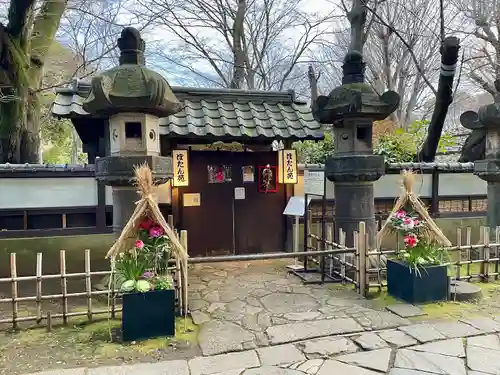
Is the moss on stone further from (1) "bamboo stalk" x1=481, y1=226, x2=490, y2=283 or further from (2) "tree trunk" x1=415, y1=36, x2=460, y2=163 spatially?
(2) "tree trunk" x1=415, y1=36, x2=460, y2=163

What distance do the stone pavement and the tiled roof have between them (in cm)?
516

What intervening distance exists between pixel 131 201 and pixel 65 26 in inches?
523

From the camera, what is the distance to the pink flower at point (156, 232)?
5.12m

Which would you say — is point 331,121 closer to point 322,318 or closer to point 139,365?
point 322,318

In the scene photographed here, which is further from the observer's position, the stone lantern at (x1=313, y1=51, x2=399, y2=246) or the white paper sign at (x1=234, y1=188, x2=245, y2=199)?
the white paper sign at (x1=234, y1=188, x2=245, y2=199)

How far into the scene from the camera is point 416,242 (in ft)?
19.5

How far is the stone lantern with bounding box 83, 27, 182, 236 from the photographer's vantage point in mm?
5961

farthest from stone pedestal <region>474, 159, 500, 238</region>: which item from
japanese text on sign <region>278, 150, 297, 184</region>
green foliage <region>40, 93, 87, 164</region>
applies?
green foliage <region>40, 93, 87, 164</region>

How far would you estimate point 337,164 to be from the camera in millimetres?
7402

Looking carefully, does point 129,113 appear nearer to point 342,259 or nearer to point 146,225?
point 146,225

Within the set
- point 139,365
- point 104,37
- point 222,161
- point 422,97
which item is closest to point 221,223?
point 222,161

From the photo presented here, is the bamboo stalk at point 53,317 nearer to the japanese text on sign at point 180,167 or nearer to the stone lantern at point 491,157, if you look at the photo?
the japanese text on sign at point 180,167

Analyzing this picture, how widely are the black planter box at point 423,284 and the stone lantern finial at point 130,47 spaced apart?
5499 millimetres

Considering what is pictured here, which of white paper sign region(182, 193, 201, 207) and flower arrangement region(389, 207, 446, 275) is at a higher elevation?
white paper sign region(182, 193, 201, 207)
